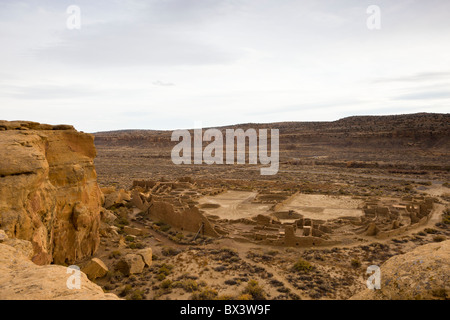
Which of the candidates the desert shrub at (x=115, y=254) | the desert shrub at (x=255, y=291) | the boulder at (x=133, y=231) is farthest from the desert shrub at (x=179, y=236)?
the desert shrub at (x=255, y=291)

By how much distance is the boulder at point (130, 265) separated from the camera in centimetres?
1412

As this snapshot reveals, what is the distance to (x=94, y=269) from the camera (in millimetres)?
13594

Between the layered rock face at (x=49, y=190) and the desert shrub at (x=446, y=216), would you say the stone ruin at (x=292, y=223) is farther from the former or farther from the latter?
the layered rock face at (x=49, y=190)

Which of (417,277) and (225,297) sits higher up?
(417,277)

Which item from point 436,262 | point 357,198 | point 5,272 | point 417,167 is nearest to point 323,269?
point 436,262

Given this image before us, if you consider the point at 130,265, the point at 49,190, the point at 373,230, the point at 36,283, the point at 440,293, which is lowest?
the point at 130,265

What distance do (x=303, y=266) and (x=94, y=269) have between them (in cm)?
976

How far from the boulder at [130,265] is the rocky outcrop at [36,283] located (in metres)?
7.82

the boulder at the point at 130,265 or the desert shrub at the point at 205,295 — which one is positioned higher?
the boulder at the point at 130,265

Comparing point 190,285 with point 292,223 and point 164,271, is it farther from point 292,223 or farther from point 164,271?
point 292,223

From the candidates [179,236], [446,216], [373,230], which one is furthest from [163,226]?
[446,216]

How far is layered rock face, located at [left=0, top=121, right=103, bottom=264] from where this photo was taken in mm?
9352
